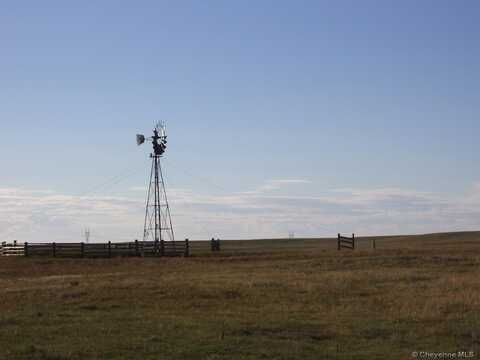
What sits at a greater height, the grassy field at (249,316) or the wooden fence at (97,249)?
the wooden fence at (97,249)

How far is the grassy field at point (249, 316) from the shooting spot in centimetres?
1644

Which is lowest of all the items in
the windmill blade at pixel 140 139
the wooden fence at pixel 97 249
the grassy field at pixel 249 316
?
the grassy field at pixel 249 316

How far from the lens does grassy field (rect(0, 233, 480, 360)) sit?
16.4 m

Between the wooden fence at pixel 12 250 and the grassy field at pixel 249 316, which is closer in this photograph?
the grassy field at pixel 249 316

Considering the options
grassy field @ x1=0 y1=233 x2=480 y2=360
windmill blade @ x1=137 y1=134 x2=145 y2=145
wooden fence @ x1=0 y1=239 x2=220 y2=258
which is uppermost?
windmill blade @ x1=137 y1=134 x2=145 y2=145

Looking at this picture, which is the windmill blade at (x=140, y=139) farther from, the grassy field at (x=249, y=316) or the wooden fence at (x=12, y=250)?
the grassy field at (x=249, y=316)

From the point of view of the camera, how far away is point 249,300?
26328 mm

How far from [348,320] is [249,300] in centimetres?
595

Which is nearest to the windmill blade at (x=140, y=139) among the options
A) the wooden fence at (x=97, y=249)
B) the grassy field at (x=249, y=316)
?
the wooden fence at (x=97, y=249)

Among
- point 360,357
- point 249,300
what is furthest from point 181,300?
point 360,357

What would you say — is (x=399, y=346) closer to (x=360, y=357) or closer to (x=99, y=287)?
(x=360, y=357)

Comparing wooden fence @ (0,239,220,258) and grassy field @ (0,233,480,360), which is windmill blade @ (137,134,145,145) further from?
grassy field @ (0,233,480,360)

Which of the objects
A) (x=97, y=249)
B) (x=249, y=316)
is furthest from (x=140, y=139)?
(x=249, y=316)

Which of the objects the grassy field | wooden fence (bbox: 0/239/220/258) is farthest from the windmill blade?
the grassy field
